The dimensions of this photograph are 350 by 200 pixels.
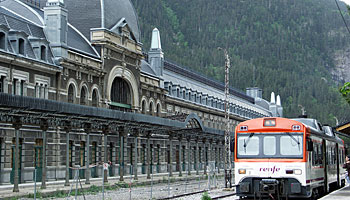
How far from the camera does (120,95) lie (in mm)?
53969

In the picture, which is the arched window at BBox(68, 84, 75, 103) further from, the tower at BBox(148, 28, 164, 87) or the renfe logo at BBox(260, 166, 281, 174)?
the renfe logo at BBox(260, 166, 281, 174)

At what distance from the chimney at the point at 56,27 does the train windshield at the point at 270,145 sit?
79.3 feet

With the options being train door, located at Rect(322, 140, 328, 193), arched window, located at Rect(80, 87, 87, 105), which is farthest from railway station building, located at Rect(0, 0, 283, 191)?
train door, located at Rect(322, 140, 328, 193)

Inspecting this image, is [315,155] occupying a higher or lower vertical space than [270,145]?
lower

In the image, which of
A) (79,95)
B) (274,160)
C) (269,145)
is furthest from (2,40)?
(274,160)

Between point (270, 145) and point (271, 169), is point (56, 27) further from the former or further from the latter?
point (271, 169)

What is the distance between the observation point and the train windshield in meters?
22.1

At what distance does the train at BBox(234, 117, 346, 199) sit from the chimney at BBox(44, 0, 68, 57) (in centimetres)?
2403

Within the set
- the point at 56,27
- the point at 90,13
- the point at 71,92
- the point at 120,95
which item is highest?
the point at 90,13

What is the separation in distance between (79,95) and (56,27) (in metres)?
5.81

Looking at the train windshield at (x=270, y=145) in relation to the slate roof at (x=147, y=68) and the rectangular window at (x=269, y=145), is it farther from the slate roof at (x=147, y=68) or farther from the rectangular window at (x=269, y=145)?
the slate roof at (x=147, y=68)

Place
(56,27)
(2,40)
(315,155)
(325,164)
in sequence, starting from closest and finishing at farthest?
(315,155) → (325,164) → (2,40) → (56,27)

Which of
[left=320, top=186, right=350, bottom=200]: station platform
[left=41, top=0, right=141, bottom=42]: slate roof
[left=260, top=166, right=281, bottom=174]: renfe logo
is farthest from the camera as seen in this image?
[left=41, top=0, right=141, bottom=42]: slate roof

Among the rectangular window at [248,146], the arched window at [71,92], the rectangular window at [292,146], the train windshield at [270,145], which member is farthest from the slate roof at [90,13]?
the rectangular window at [292,146]
